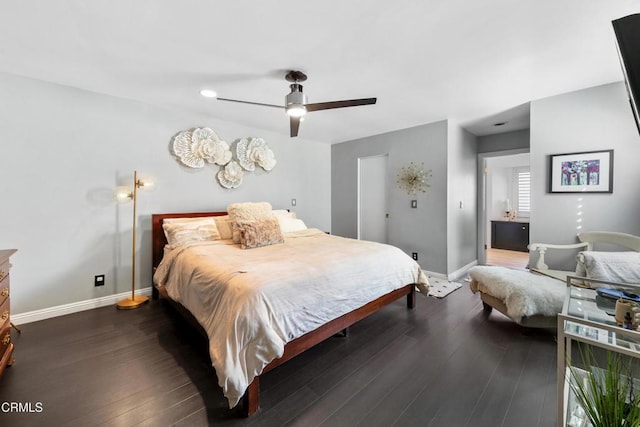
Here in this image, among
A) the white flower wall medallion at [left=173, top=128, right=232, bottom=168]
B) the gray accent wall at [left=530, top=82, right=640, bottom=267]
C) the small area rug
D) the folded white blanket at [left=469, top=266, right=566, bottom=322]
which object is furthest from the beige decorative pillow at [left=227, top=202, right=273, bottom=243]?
the gray accent wall at [left=530, top=82, right=640, bottom=267]

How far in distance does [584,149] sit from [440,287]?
2252 millimetres

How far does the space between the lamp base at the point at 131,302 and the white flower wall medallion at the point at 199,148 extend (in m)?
1.76

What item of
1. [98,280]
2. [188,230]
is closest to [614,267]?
[188,230]

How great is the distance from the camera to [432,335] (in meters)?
2.35

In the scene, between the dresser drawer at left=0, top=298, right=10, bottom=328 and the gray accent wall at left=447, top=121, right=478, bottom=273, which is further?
the gray accent wall at left=447, top=121, right=478, bottom=273

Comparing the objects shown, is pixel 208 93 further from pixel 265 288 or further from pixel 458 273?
pixel 458 273

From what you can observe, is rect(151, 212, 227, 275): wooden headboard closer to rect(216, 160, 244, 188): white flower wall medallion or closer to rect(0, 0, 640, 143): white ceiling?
rect(216, 160, 244, 188): white flower wall medallion

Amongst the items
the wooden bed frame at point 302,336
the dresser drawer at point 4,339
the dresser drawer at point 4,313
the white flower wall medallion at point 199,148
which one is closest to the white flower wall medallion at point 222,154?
the white flower wall medallion at point 199,148

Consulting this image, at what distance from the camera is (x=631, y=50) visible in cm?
71

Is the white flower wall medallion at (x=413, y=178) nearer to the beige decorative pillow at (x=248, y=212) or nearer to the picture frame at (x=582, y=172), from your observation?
the picture frame at (x=582, y=172)

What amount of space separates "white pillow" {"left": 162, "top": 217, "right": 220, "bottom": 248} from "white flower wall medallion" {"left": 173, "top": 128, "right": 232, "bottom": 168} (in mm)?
825

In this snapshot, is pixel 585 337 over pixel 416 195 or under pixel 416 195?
under

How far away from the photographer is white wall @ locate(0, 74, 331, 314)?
251 centimetres

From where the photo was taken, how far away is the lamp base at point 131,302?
290 cm
